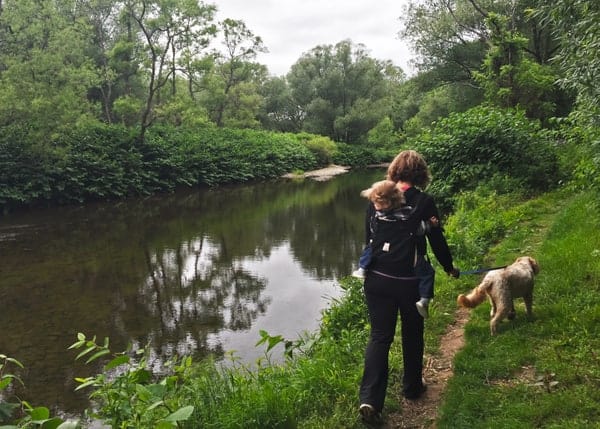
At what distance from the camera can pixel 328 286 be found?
9836 millimetres

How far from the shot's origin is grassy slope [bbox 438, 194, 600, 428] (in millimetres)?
3273

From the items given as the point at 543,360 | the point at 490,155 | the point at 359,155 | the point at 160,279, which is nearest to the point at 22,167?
the point at 160,279

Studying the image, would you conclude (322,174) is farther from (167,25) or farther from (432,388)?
(432,388)

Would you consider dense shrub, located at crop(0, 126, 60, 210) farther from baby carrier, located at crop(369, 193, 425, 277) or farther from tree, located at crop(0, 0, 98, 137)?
baby carrier, located at crop(369, 193, 425, 277)

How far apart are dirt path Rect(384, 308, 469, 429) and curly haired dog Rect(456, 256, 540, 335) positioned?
0.47 m

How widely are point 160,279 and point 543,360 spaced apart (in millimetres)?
8267

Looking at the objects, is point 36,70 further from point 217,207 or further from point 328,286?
point 328,286

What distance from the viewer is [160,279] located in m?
10.5

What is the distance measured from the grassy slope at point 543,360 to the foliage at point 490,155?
614 centimetres

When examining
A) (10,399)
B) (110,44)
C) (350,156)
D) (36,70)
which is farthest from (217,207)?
(350,156)

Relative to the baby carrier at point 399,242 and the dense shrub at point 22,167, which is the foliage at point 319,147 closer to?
the dense shrub at point 22,167

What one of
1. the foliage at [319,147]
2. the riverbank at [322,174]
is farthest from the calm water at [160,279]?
the foliage at [319,147]

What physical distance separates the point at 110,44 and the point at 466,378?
36.9 m

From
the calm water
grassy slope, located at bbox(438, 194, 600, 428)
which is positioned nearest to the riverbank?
the calm water
